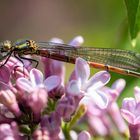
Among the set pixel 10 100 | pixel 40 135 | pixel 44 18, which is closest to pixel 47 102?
pixel 10 100

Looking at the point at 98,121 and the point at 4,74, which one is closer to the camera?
the point at 4,74

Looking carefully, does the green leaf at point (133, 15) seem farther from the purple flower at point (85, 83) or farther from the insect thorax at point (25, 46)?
the insect thorax at point (25, 46)

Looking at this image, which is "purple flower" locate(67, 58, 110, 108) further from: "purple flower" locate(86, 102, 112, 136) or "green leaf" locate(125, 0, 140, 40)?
"purple flower" locate(86, 102, 112, 136)

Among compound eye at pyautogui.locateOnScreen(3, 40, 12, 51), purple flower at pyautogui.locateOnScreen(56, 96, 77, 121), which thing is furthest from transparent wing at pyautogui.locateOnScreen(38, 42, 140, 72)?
purple flower at pyautogui.locateOnScreen(56, 96, 77, 121)

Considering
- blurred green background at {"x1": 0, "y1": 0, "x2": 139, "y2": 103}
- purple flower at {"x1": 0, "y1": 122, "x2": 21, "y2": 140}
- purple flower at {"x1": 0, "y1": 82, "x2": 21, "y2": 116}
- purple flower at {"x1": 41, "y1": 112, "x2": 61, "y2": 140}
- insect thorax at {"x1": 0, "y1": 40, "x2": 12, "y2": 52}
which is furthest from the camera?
blurred green background at {"x1": 0, "y1": 0, "x2": 139, "y2": 103}

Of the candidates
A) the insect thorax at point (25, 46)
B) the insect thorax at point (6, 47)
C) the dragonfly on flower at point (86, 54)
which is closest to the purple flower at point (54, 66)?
the dragonfly on flower at point (86, 54)

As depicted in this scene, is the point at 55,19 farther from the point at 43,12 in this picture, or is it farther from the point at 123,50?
the point at 123,50

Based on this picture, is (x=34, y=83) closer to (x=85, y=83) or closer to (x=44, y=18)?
(x=85, y=83)
